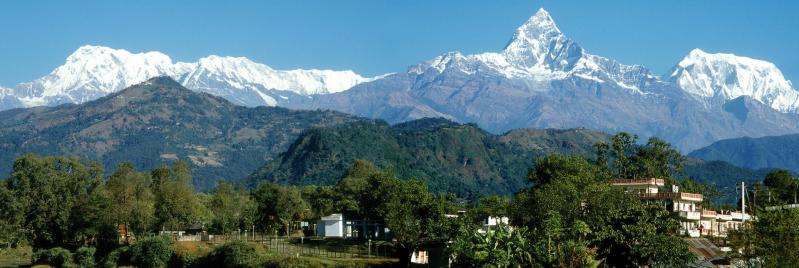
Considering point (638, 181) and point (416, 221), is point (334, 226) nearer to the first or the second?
point (416, 221)

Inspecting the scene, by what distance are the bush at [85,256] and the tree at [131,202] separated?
3878 mm

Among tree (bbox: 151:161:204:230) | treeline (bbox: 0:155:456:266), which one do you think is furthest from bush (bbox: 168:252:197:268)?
tree (bbox: 151:161:204:230)

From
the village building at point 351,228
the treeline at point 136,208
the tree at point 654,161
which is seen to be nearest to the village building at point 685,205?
the tree at point 654,161

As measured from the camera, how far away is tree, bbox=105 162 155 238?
107 metres

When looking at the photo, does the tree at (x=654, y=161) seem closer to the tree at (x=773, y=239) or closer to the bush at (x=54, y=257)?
the tree at (x=773, y=239)

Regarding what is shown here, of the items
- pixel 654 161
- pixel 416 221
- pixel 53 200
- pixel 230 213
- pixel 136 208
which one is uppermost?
pixel 654 161

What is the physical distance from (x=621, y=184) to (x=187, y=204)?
46.9 m

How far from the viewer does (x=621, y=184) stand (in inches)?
4343

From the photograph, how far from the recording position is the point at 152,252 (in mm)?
98812

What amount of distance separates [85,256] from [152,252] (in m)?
11.5

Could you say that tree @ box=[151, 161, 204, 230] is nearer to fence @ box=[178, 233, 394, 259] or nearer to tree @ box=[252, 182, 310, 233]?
fence @ box=[178, 233, 394, 259]

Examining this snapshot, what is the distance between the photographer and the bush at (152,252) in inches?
3873

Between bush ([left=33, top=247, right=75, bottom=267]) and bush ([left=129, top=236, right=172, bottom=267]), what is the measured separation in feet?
31.2

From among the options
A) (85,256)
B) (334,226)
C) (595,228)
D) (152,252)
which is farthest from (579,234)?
(85,256)
